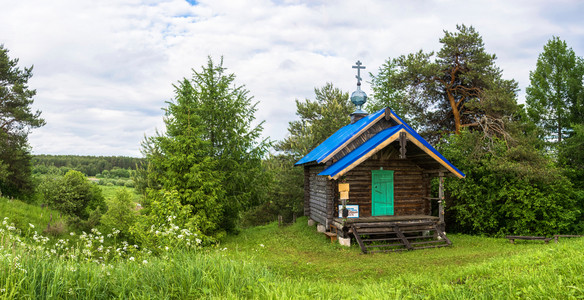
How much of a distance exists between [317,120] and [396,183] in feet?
45.3

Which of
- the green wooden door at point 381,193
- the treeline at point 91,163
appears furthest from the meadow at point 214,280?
the treeline at point 91,163

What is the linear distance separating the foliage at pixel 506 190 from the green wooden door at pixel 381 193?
4490 millimetres

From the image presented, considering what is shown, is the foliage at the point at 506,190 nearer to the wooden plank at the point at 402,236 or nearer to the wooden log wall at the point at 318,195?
the wooden plank at the point at 402,236

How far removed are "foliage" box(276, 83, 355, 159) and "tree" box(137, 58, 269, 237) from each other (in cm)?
894

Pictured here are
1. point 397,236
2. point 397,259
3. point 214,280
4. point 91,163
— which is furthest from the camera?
point 91,163

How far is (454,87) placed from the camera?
20672 mm

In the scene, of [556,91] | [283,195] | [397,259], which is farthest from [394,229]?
[556,91]

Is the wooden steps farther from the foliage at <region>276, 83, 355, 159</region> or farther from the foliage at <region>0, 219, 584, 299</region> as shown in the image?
the foliage at <region>276, 83, 355, 159</region>

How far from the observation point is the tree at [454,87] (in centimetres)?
1870

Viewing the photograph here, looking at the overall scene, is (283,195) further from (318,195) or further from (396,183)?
(396,183)

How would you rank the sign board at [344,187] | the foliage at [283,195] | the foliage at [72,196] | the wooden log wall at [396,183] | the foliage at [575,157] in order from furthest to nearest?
the foliage at [283,195], the foliage at [72,196], the foliage at [575,157], the wooden log wall at [396,183], the sign board at [344,187]

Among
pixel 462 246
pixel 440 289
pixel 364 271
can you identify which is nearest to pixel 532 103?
pixel 462 246

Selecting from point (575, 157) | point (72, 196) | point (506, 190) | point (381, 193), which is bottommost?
point (72, 196)

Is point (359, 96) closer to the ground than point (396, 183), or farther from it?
farther from it
